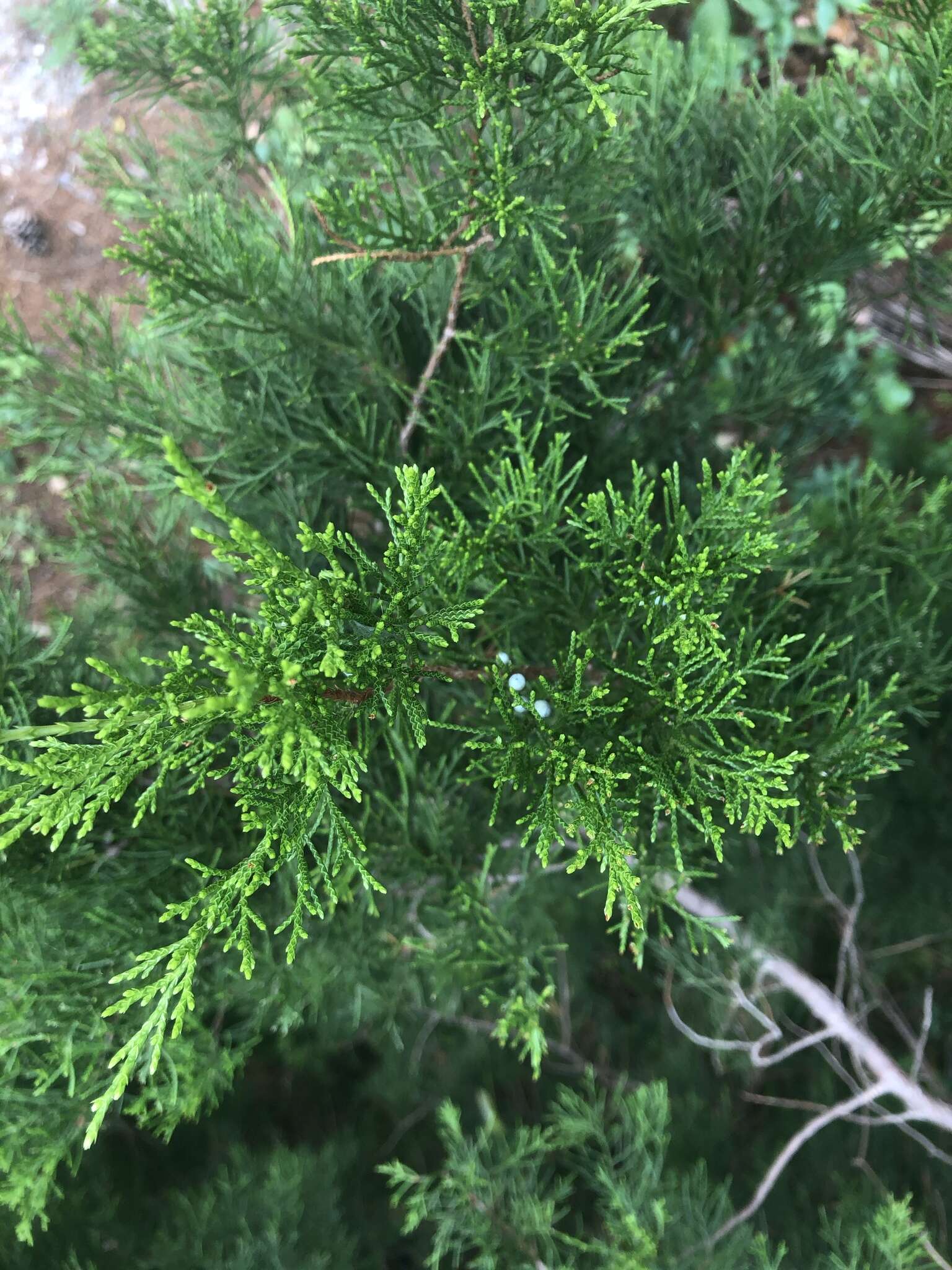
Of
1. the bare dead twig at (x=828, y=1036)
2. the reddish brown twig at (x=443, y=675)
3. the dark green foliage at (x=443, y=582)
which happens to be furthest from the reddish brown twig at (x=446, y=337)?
the bare dead twig at (x=828, y=1036)

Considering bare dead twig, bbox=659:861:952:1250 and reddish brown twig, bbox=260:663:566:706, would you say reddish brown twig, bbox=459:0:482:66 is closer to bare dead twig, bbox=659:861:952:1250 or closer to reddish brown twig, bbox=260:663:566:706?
reddish brown twig, bbox=260:663:566:706

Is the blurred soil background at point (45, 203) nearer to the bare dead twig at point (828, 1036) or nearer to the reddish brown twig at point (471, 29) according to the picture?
the bare dead twig at point (828, 1036)

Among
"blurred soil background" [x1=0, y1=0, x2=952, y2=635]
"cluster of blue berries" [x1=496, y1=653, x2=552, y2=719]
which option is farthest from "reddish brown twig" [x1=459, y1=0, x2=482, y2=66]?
"blurred soil background" [x1=0, y1=0, x2=952, y2=635]

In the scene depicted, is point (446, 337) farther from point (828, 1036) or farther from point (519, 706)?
point (828, 1036)

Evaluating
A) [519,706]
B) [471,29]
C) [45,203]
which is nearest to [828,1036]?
[519,706]

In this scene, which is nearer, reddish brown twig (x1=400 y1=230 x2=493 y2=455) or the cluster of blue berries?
the cluster of blue berries
